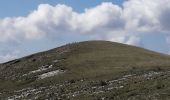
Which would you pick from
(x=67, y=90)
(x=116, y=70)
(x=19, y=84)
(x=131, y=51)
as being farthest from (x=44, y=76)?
(x=131, y=51)

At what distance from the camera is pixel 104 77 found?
7300cm

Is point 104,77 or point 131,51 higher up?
point 131,51

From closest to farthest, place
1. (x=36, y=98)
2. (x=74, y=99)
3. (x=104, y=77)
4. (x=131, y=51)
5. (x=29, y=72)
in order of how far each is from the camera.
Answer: (x=74, y=99), (x=36, y=98), (x=104, y=77), (x=29, y=72), (x=131, y=51)

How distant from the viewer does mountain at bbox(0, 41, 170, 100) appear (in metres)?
51.8

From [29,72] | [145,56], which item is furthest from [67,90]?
[145,56]

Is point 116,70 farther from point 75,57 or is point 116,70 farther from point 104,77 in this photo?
point 75,57

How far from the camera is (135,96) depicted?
46406 millimetres

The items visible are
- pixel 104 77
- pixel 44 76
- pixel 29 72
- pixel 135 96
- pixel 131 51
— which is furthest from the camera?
pixel 131 51

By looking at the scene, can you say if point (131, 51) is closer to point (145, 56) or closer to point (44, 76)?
point (145, 56)

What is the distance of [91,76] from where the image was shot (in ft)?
252

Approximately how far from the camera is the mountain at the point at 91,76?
51.8 metres

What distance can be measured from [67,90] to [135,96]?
18.3 meters

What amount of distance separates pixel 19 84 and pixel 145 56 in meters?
31.1

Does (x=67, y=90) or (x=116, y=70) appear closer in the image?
(x=67, y=90)
